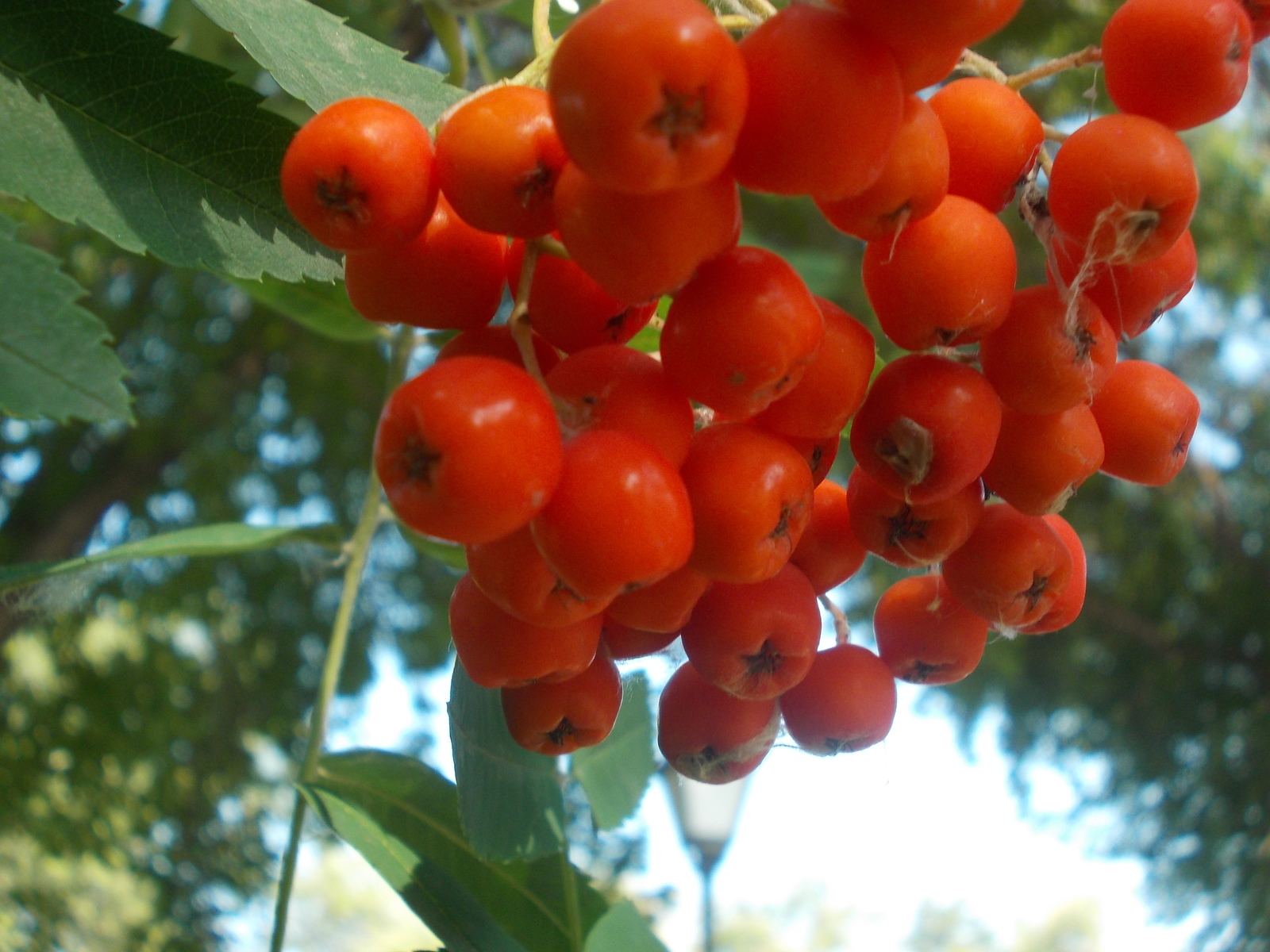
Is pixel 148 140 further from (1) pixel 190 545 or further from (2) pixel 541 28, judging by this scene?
(1) pixel 190 545

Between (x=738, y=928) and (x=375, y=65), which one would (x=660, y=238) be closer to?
(x=375, y=65)

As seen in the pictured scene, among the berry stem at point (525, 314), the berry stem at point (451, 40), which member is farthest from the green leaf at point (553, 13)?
the berry stem at point (525, 314)

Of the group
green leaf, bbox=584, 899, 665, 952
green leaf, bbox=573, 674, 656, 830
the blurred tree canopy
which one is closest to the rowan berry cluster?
green leaf, bbox=584, 899, 665, 952

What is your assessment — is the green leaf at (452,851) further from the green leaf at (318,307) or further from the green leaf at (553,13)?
the green leaf at (553,13)

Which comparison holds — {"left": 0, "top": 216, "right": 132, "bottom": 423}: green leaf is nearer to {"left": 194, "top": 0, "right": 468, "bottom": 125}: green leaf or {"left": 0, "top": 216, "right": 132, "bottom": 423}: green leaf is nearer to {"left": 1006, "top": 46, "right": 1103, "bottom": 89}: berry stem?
{"left": 194, "top": 0, "right": 468, "bottom": 125}: green leaf

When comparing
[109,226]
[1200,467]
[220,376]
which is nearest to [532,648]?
[109,226]
